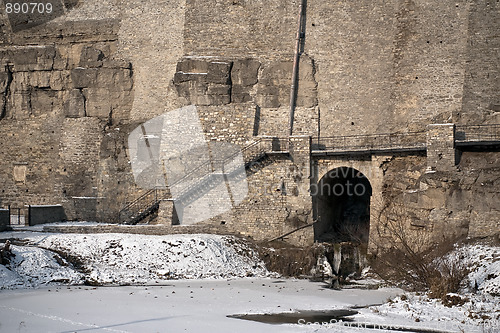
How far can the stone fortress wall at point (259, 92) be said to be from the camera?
30156 millimetres

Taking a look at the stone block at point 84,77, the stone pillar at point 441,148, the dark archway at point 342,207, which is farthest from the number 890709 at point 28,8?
the stone pillar at point 441,148

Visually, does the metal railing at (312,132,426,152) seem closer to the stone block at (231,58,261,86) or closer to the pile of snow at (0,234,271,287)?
the stone block at (231,58,261,86)

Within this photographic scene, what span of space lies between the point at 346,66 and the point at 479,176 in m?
8.74

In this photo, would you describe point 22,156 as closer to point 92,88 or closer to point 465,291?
point 92,88

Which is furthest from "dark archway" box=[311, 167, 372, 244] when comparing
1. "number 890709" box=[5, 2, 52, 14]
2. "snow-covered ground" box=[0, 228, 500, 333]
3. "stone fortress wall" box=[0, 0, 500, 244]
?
"number 890709" box=[5, 2, 52, 14]

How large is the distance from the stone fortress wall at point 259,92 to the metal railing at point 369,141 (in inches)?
12.8

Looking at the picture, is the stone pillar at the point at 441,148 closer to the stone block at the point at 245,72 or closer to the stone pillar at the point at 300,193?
the stone pillar at the point at 300,193

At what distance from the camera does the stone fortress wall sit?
30.2 meters

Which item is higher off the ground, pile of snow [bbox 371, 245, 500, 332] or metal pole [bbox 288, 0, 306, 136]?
metal pole [bbox 288, 0, 306, 136]

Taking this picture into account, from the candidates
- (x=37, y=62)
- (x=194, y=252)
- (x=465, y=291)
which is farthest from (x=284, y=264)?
(x=37, y=62)

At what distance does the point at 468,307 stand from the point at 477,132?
12549 millimetres

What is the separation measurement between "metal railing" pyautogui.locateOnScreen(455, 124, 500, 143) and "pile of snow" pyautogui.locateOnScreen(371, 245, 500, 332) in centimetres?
685

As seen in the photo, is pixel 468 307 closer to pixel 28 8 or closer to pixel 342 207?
pixel 342 207

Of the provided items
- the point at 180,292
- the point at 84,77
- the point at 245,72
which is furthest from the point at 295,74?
the point at 180,292
